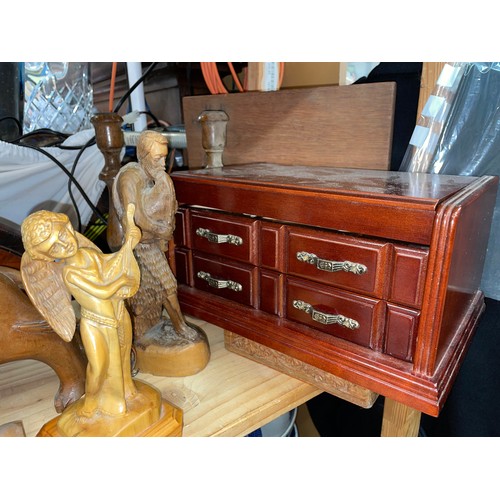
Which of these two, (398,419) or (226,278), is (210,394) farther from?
(398,419)

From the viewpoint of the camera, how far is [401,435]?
0.67 meters

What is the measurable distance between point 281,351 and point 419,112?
49cm

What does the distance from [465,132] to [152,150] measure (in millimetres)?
536

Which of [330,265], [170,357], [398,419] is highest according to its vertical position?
[330,265]

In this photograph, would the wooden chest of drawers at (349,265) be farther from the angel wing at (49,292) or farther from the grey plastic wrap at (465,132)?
the angel wing at (49,292)

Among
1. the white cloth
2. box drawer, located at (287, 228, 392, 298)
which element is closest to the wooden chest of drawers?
box drawer, located at (287, 228, 392, 298)

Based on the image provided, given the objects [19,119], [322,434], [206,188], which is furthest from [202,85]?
[322,434]

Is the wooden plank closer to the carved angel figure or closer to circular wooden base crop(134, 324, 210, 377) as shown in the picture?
circular wooden base crop(134, 324, 210, 377)

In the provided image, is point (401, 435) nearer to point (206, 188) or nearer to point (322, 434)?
point (206, 188)

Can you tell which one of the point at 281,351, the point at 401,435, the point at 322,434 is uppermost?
the point at 281,351

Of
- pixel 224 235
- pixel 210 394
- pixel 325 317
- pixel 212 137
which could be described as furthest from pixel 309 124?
pixel 210 394

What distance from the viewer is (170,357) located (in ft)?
2.06

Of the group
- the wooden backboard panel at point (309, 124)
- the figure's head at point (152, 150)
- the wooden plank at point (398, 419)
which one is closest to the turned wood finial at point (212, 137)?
the wooden backboard panel at point (309, 124)

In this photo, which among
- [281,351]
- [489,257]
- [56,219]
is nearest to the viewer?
[56,219]
